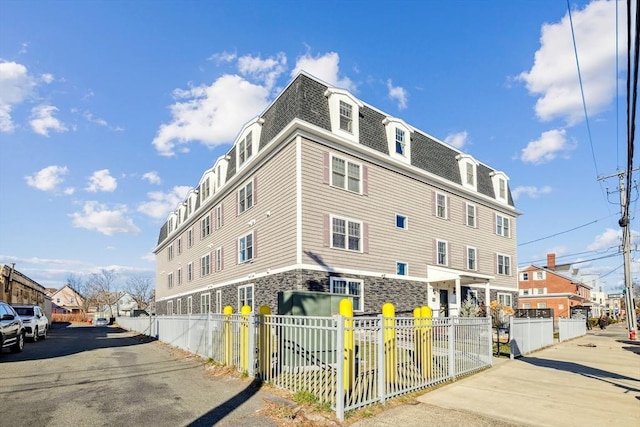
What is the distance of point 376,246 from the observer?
65.0 feet

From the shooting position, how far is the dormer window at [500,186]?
29375mm

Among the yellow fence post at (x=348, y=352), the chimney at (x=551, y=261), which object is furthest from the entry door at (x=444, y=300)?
the chimney at (x=551, y=261)

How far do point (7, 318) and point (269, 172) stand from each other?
427 inches

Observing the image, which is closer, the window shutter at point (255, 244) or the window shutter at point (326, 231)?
the window shutter at point (326, 231)

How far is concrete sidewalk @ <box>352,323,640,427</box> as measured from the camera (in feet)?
A: 21.9

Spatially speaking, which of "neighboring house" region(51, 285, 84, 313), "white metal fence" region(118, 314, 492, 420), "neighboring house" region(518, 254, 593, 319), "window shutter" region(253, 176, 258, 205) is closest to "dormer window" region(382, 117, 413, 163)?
"window shutter" region(253, 176, 258, 205)

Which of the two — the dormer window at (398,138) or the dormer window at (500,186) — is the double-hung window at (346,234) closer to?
the dormer window at (398,138)

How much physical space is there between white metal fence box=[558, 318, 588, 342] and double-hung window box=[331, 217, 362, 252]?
11.6 meters

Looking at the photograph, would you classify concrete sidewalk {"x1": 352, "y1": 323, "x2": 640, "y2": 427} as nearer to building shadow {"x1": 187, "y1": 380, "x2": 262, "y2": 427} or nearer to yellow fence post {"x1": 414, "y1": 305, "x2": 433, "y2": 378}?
yellow fence post {"x1": 414, "y1": 305, "x2": 433, "y2": 378}

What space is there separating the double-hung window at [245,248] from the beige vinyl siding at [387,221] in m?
4.80

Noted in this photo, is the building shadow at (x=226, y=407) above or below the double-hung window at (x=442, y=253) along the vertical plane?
below

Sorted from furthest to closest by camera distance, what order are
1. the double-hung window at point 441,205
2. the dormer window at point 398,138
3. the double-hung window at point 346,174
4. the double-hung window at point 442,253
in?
the double-hung window at point 441,205 → the double-hung window at point 442,253 → the dormer window at point 398,138 → the double-hung window at point 346,174

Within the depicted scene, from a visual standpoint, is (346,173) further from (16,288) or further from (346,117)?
(16,288)

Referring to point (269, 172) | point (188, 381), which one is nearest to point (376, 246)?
point (269, 172)
